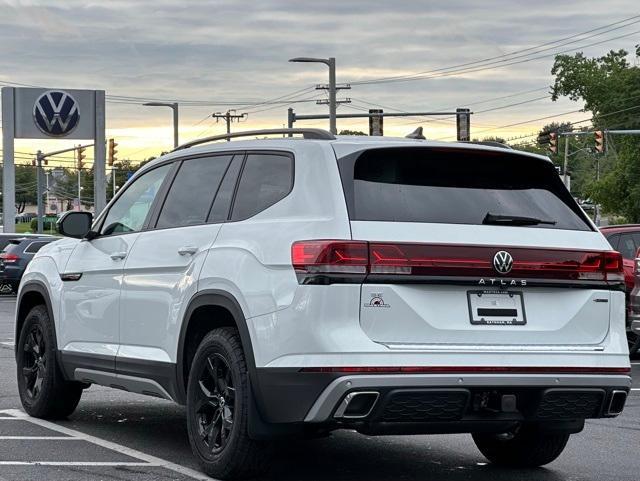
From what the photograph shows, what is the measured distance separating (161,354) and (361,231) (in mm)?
1896

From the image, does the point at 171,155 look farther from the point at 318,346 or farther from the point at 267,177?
the point at 318,346

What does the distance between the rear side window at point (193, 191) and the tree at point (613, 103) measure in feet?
223

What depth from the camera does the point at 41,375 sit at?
984 centimetres

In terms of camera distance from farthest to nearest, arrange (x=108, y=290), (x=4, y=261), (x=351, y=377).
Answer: (x=4, y=261)
(x=108, y=290)
(x=351, y=377)

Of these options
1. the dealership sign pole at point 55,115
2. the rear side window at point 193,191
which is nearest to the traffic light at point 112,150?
the dealership sign pole at point 55,115

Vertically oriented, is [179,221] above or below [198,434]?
above

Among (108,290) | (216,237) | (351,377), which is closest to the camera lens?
(351,377)

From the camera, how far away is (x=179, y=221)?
322 inches

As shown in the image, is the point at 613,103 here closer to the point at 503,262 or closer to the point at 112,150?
the point at 112,150

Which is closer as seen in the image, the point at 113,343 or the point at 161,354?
the point at 161,354

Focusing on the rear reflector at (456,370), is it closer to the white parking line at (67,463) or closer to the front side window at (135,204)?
the white parking line at (67,463)

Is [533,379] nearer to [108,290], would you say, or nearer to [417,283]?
[417,283]

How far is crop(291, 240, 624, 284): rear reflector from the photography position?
6.57m

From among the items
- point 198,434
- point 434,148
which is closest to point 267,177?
point 434,148
